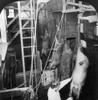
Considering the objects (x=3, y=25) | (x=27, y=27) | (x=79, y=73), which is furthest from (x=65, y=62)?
(x=3, y=25)

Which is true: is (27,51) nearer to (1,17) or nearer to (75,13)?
(1,17)

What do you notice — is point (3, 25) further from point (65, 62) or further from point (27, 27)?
point (65, 62)

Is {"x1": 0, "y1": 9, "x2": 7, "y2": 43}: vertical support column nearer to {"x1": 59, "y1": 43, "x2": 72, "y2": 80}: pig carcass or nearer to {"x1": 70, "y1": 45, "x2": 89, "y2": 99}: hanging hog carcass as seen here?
{"x1": 59, "y1": 43, "x2": 72, "y2": 80}: pig carcass

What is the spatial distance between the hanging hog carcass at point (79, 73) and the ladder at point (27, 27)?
1.35 ft

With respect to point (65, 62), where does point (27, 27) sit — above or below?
above

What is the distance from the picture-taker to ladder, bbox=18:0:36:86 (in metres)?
1.57

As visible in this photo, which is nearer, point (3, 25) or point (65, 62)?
point (3, 25)

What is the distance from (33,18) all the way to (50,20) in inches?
6.0

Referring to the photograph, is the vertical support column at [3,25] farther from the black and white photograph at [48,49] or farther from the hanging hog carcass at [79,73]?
the hanging hog carcass at [79,73]

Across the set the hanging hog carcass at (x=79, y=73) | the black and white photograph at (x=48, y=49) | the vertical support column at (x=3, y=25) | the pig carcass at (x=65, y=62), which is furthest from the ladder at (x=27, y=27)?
the hanging hog carcass at (x=79, y=73)

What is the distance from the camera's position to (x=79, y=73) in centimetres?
172

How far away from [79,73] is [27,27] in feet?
2.05

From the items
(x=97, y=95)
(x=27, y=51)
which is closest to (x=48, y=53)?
(x=27, y=51)

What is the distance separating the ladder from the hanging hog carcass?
41cm
